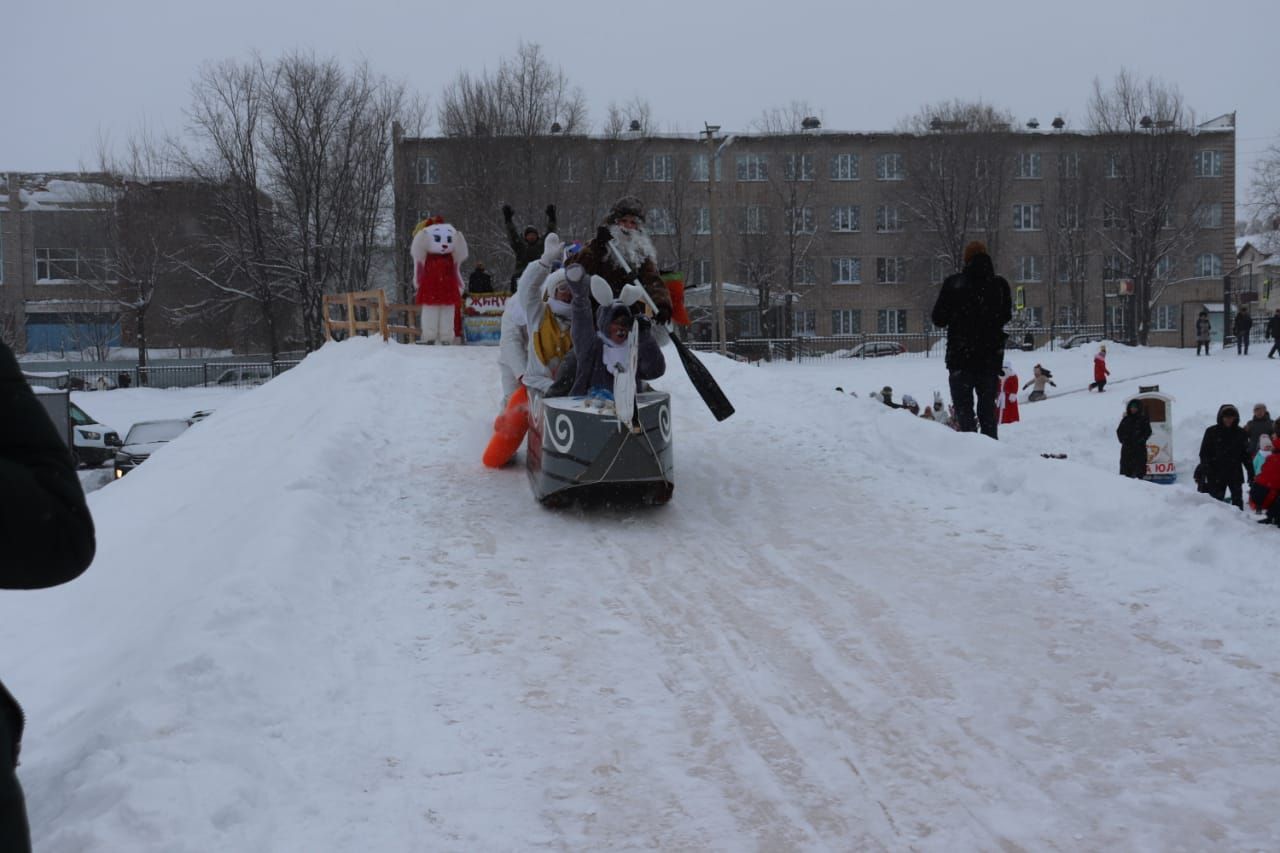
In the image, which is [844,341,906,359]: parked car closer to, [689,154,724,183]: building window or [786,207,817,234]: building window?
[786,207,817,234]: building window

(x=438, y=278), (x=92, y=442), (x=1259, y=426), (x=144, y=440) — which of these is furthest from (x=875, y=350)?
(x=1259, y=426)

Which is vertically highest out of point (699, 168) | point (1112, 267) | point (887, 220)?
point (699, 168)

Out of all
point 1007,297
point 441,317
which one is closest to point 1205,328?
point 441,317

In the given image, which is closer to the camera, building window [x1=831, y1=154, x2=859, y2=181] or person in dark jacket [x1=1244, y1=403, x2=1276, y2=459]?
person in dark jacket [x1=1244, y1=403, x2=1276, y2=459]

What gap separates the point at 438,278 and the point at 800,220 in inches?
1628

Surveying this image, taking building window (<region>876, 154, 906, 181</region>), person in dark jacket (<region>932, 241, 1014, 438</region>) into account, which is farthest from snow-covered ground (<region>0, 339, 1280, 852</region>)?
building window (<region>876, 154, 906, 181</region>)

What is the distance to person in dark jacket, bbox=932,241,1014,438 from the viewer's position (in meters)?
12.0

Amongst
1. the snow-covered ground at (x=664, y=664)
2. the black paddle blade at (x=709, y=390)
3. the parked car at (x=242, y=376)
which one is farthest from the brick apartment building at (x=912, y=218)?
the snow-covered ground at (x=664, y=664)

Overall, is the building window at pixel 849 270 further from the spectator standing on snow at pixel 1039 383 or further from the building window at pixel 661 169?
the spectator standing on snow at pixel 1039 383

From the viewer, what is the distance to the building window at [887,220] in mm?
64062

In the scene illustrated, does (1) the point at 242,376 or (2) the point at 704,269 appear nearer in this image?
(1) the point at 242,376

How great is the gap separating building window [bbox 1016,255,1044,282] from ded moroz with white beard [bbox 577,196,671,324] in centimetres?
5635

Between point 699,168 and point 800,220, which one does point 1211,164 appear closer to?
point 800,220

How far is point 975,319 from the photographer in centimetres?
1203
